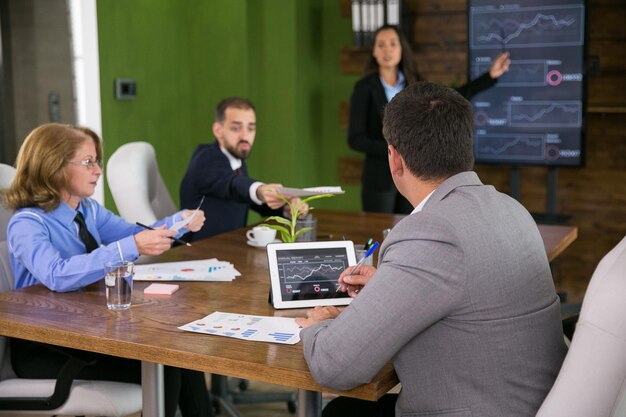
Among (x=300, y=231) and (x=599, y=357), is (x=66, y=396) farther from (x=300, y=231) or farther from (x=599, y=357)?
(x=599, y=357)

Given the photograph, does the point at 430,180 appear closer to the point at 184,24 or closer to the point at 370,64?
the point at 370,64

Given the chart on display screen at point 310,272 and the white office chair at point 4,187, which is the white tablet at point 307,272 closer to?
the chart on display screen at point 310,272

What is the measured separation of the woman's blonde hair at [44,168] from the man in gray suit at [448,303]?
1086mm

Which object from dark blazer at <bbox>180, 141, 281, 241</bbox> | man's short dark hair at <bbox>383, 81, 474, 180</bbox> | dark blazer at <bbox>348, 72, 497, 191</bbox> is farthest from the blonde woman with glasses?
dark blazer at <bbox>348, 72, 497, 191</bbox>

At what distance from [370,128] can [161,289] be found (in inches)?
94.6

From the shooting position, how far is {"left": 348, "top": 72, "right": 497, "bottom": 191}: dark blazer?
4.37 meters

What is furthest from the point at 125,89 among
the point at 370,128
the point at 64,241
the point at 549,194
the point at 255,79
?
the point at 549,194

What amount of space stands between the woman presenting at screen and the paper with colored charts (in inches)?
95.4

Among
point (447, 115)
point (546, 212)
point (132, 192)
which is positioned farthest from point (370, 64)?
point (447, 115)

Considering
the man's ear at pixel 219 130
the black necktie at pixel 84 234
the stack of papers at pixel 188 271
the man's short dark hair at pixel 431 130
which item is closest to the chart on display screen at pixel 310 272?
the stack of papers at pixel 188 271

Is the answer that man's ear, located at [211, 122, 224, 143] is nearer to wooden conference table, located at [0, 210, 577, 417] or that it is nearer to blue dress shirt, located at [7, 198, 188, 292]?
wooden conference table, located at [0, 210, 577, 417]

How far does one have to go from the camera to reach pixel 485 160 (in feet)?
16.3

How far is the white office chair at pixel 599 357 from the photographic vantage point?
1.46 meters

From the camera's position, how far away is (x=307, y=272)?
2189mm
